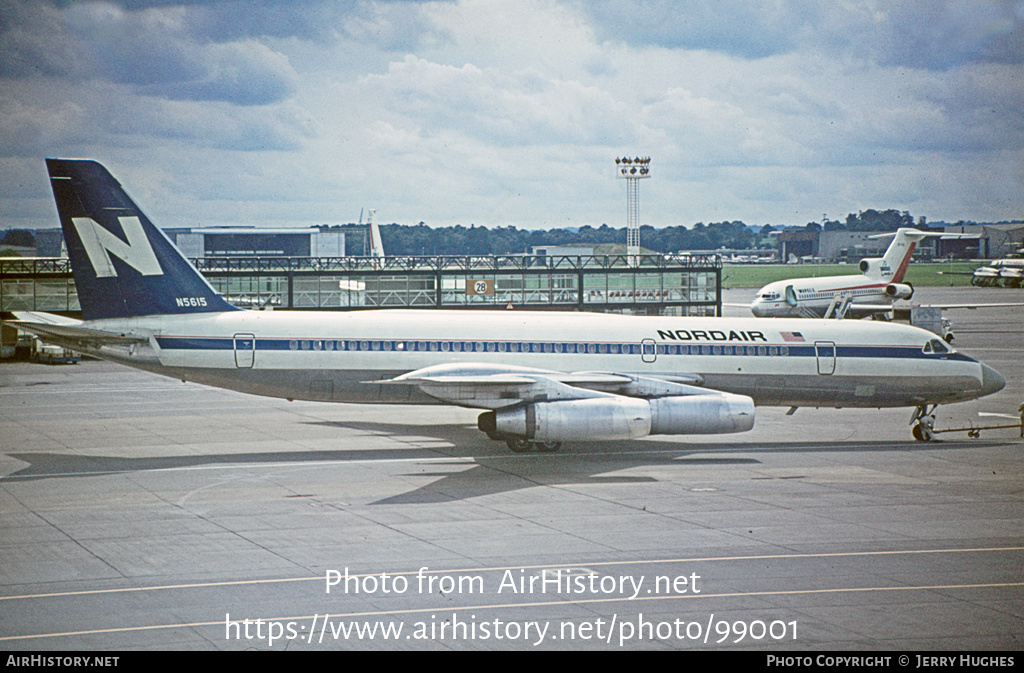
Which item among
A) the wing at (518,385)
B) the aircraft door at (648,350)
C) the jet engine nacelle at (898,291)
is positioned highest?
the jet engine nacelle at (898,291)

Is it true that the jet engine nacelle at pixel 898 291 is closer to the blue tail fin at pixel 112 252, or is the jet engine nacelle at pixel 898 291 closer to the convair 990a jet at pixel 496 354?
the convair 990a jet at pixel 496 354

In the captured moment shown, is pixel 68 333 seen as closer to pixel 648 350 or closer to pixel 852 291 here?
pixel 648 350

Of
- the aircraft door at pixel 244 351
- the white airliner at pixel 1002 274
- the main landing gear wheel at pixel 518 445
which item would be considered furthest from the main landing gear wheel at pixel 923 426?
the white airliner at pixel 1002 274

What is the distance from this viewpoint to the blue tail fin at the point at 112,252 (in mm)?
28906

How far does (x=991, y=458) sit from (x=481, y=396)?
14946mm

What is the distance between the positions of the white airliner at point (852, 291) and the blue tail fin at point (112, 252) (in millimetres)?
57505

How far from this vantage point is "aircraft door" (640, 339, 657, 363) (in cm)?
3145

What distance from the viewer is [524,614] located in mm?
14703

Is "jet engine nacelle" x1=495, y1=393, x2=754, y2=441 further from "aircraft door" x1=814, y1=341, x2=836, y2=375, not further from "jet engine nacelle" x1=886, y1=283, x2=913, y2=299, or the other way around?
"jet engine nacelle" x1=886, y1=283, x2=913, y2=299

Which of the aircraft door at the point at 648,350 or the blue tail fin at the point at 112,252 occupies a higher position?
the blue tail fin at the point at 112,252

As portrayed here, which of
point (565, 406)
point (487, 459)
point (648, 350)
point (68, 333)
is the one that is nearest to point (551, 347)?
point (648, 350)

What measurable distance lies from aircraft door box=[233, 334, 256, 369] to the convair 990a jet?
4 cm
